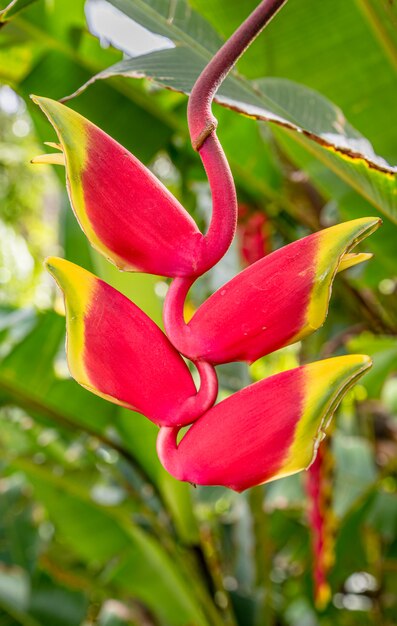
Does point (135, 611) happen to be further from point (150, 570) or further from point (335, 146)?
point (335, 146)

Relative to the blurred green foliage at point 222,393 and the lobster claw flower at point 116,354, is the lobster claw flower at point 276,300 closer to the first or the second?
the lobster claw flower at point 116,354

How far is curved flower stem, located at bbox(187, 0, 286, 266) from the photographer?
25 centimetres

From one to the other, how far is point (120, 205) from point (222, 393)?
706 mm

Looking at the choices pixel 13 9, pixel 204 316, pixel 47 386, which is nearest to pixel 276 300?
pixel 204 316

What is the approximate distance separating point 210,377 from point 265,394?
0.07 feet

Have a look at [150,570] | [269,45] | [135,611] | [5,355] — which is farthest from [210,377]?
[135,611]

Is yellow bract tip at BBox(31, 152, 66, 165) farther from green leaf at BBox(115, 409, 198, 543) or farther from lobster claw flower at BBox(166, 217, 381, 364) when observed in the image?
green leaf at BBox(115, 409, 198, 543)

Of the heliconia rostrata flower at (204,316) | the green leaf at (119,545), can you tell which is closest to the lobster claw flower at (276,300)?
the heliconia rostrata flower at (204,316)

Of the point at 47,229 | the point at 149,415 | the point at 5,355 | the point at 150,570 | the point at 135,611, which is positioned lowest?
the point at 47,229

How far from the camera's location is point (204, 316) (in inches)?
10.4

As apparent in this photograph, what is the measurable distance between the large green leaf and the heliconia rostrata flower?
0.33 feet

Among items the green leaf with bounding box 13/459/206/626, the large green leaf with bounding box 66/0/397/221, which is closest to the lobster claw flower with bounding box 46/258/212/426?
the large green leaf with bounding box 66/0/397/221

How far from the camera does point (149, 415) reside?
27 cm

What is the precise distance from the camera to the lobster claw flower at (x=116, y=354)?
0.26 metres
